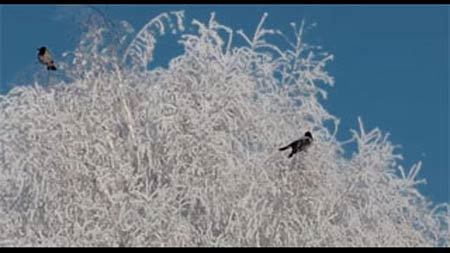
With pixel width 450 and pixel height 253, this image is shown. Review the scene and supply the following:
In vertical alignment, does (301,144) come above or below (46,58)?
below

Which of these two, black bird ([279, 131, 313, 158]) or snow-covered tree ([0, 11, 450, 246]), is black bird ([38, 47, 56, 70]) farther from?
black bird ([279, 131, 313, 158])

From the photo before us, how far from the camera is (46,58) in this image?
502 inches

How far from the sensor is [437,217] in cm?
1362

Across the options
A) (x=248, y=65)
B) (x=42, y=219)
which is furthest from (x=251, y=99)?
(x=42, y=219)

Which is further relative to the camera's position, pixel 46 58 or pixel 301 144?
pixel 46 58

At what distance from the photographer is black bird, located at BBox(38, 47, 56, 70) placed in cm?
1256

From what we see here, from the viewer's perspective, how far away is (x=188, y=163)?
11914mm

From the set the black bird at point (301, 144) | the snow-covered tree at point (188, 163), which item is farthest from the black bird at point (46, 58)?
the black bird at point (301, 144)

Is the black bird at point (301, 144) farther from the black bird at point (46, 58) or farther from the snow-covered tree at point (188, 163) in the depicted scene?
the black bird at point (46, 58)

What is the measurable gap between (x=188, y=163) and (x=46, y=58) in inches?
103

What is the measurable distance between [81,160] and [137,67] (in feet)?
7.02

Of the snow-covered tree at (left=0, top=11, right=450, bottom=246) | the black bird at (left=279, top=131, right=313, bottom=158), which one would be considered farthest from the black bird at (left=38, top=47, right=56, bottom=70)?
the black bird at (left=279, top=131, right=313, bottom=158)

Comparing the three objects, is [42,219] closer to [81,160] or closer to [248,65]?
[81,160]

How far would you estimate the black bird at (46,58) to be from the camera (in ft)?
41.2
